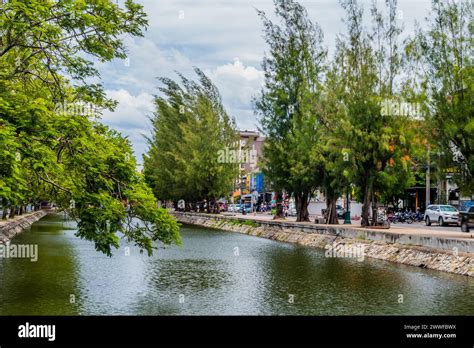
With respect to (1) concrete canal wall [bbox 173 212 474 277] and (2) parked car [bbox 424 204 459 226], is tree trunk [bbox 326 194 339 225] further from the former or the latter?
(2) parked car [bbox 424 204 459 226]

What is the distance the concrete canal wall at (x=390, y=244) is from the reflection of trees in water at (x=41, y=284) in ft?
45.5

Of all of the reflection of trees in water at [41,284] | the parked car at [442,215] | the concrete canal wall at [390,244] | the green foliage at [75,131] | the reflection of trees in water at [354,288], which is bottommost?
the reflection of trees in water at [354,288]

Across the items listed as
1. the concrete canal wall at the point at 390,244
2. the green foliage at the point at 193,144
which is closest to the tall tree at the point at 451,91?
the concrete canal wall at the point at 390,244

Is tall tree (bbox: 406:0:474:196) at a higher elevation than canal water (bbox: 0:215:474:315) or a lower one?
higher

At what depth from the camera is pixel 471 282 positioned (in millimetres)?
22703

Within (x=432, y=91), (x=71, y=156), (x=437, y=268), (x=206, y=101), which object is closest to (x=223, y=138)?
(x=206, y=101)

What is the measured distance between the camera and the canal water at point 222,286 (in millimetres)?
17734

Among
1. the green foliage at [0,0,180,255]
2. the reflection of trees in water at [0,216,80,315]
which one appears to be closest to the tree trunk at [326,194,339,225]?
the reflection of trees in water at [0,216,80,315]

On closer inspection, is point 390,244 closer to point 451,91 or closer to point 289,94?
point 451,91

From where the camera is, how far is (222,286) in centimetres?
2225

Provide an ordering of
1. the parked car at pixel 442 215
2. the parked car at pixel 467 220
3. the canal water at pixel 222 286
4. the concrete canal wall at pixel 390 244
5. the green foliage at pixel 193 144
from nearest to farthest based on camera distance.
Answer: the canal water at pixel 222 286 < the concrete canal wall at pixel 390 244 < the parked car at pixel 467 220 < the parked car at pixel 442 215 < the green foliage at pixel 193 144

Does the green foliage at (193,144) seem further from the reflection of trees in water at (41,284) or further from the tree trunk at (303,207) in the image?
the reflection of trees in water at (41,284)

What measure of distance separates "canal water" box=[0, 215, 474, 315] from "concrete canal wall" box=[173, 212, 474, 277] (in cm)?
78

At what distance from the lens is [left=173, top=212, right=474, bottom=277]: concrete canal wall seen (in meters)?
25.7
